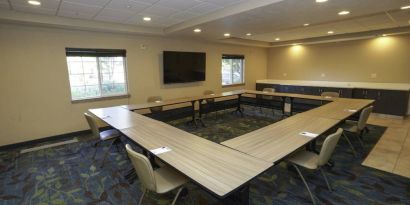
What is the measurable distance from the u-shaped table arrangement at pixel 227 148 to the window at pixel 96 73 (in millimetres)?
1768

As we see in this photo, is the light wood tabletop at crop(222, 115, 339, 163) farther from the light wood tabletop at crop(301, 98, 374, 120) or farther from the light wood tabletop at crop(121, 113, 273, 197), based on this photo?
the light wood tabletop at crop(301, 98, 374, 120)

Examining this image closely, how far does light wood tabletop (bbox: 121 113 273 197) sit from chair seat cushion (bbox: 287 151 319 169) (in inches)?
30.2

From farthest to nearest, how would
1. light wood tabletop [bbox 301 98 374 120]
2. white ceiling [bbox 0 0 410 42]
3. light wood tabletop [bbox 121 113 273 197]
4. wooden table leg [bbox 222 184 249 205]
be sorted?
light wood tabletop [bbox 301 98 374 120]
white ceiling [bbox 0 0 410 42]
wooden table leg [bbox 222 184 249 205]
light wood tabletop [bbox 121 113 273 197]

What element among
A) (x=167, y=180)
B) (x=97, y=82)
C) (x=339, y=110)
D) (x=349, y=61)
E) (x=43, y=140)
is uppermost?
(x=349, y=61)

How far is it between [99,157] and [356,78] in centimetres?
745

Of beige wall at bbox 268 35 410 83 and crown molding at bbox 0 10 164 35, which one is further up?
crown molding at bbox 0 10 164 35

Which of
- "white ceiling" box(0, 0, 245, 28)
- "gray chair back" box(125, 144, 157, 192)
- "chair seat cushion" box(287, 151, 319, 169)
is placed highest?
"white ceiling" box(0, 0, 245, 28)

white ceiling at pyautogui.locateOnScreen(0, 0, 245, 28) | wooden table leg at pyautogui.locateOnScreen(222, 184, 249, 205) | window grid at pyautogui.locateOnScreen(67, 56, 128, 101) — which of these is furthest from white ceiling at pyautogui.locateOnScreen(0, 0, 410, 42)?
wooden table leg at pyautogui.locateOnScreen(222, 184, 249, 205)

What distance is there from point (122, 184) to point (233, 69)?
20.4 ft

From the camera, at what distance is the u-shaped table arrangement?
5.03 feet

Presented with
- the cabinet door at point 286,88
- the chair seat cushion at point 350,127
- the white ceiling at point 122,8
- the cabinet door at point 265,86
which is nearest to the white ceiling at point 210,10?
the white ceiling at point 122,8

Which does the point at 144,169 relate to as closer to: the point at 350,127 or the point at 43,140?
the point at 350,127

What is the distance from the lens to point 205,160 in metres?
1.80

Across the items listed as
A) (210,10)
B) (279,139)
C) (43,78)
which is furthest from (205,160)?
(43,78)
